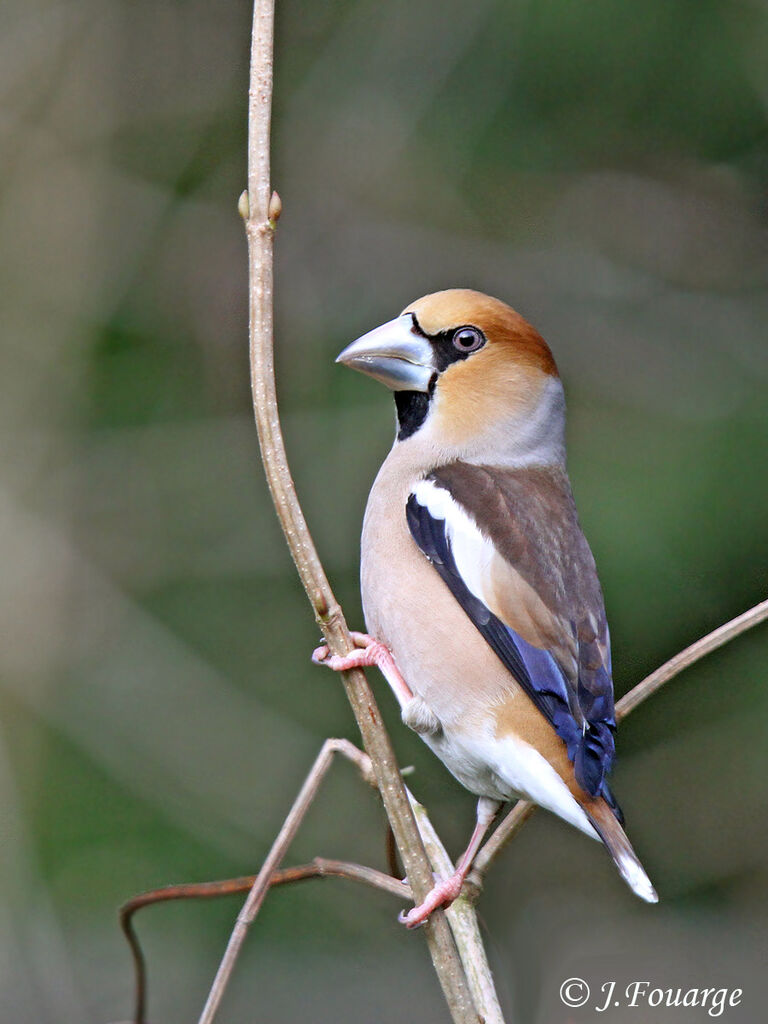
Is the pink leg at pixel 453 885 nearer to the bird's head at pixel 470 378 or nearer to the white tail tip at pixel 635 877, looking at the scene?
the white tail tip at pixel 635 877

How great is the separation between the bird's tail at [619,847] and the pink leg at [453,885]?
0.23 m

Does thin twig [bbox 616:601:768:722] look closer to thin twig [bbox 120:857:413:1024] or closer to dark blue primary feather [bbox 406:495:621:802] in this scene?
dark blue primary feather [bbox 406:495:621:802]

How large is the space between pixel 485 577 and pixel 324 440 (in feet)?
8.59

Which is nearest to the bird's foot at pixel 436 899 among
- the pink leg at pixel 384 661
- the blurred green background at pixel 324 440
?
the pink leg at pixel 384 661

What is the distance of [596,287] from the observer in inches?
207

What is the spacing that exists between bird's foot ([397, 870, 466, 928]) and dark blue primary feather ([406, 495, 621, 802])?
10.2 inches

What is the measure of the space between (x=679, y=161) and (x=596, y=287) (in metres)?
0.68

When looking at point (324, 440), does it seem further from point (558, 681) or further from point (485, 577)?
point (558, 681)

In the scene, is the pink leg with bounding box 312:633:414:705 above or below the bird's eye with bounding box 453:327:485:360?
below

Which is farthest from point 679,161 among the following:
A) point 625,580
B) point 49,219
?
point 49,219

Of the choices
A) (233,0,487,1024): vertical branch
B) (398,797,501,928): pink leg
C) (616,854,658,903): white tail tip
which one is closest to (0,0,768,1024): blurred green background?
(398,797,501,928): pink leg

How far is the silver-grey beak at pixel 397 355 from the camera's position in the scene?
100 inches

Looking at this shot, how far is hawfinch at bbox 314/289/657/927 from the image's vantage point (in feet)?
7.52

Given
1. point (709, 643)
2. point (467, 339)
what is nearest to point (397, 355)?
point (467, 339)
